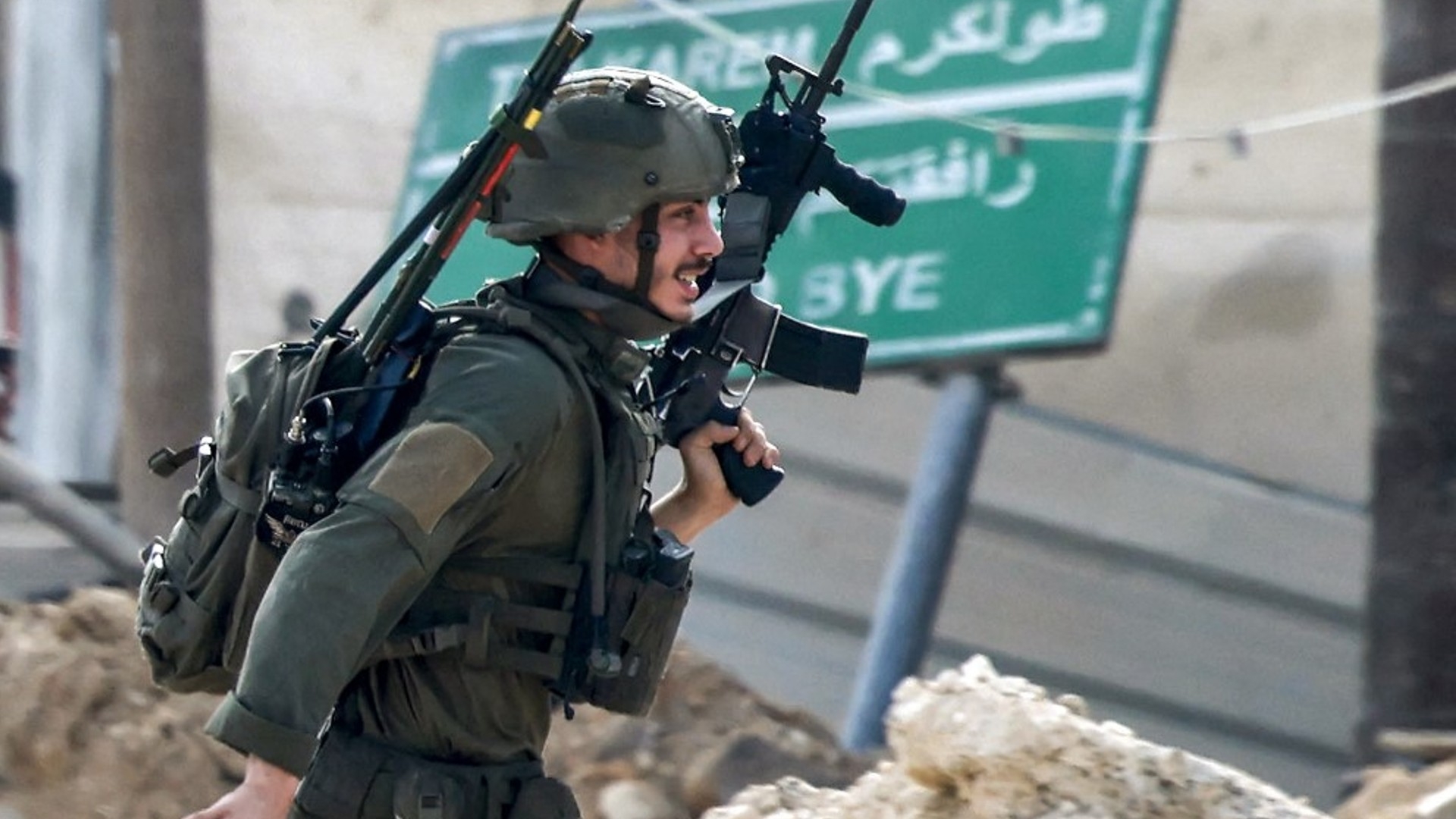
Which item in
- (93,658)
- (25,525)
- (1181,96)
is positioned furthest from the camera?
(1181,96)

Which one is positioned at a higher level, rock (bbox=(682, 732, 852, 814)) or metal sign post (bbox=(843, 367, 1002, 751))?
metal sign post (bbox=(843, 367, 1002, 751))

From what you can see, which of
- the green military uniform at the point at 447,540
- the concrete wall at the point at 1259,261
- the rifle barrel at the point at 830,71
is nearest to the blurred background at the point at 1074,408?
the concrete wall at the point at 1259,261

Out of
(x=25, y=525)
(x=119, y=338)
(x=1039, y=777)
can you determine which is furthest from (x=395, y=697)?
(x=119, y=338)

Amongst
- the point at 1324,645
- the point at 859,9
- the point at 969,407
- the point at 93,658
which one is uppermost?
the point at 859,9

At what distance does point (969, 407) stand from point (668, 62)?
4.40 ft

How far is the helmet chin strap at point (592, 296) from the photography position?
2.86 meters

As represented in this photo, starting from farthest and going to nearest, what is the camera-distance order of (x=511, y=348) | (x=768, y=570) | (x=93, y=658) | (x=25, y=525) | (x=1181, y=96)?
(x=768, y=570) → (x=1181, y=96) → (x=25, y=525) → (x=93, y=658) → (x=511, y=348)

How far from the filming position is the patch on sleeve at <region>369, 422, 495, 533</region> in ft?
8.55

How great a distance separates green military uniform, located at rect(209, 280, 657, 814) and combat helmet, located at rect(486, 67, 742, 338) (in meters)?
0.07

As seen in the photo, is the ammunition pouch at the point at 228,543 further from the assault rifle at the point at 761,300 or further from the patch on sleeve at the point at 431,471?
the assault rifle at the point at 761,300

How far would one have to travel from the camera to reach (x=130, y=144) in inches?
276

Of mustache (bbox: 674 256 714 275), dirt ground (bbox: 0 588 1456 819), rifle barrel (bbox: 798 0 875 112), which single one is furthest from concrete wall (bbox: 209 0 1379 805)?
mustache (bbox: 674 256 714 275)

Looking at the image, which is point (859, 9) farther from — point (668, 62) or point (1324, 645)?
point (1324, 645)

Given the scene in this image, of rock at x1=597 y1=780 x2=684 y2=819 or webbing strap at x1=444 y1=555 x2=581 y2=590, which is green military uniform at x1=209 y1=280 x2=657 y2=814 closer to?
webbing strap at x1=444 y1=555 x2=581 y2=590
